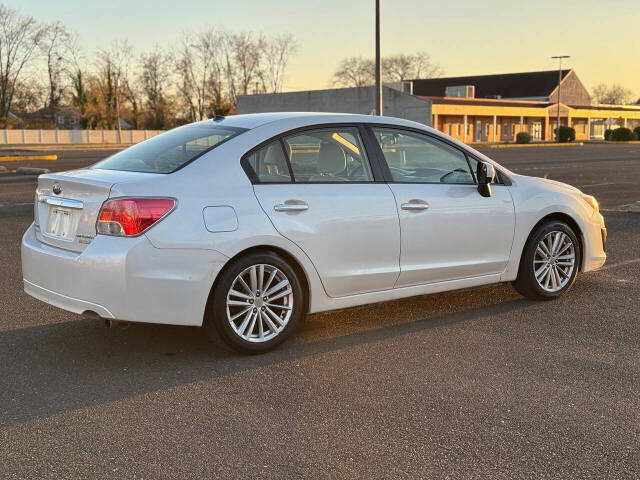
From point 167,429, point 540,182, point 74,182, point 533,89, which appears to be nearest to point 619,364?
point 540,182

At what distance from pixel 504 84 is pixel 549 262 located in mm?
108946

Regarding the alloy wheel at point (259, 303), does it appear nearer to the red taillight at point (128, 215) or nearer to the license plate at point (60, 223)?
the red taillight at point (128, 215)

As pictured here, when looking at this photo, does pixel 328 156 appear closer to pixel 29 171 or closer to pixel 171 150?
pixel 171 150

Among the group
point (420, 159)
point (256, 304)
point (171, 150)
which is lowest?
point (256, 304)

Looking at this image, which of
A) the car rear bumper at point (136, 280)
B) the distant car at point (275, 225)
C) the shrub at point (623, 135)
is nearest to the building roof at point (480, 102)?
the shrub at point (623, 135)

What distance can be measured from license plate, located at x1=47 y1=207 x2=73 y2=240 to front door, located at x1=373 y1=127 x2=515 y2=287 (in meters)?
Answer: 2.34

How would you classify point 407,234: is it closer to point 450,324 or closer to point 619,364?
point 450,324

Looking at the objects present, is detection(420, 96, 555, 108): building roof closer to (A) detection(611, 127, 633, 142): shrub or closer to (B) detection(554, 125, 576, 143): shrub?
(B) detection(554, 125, 576, 143): shrub

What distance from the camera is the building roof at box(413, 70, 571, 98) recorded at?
104562 mm

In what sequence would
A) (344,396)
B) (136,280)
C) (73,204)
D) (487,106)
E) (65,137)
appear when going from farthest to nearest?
(65,137)
(487,106)
(73,204)
(136,280)
(344,396)

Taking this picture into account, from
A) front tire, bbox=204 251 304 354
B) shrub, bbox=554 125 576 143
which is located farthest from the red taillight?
shrub, bbox=554 125 576 143

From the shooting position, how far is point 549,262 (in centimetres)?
657

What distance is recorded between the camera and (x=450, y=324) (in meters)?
5.89

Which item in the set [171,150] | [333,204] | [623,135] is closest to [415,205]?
[333,204]
